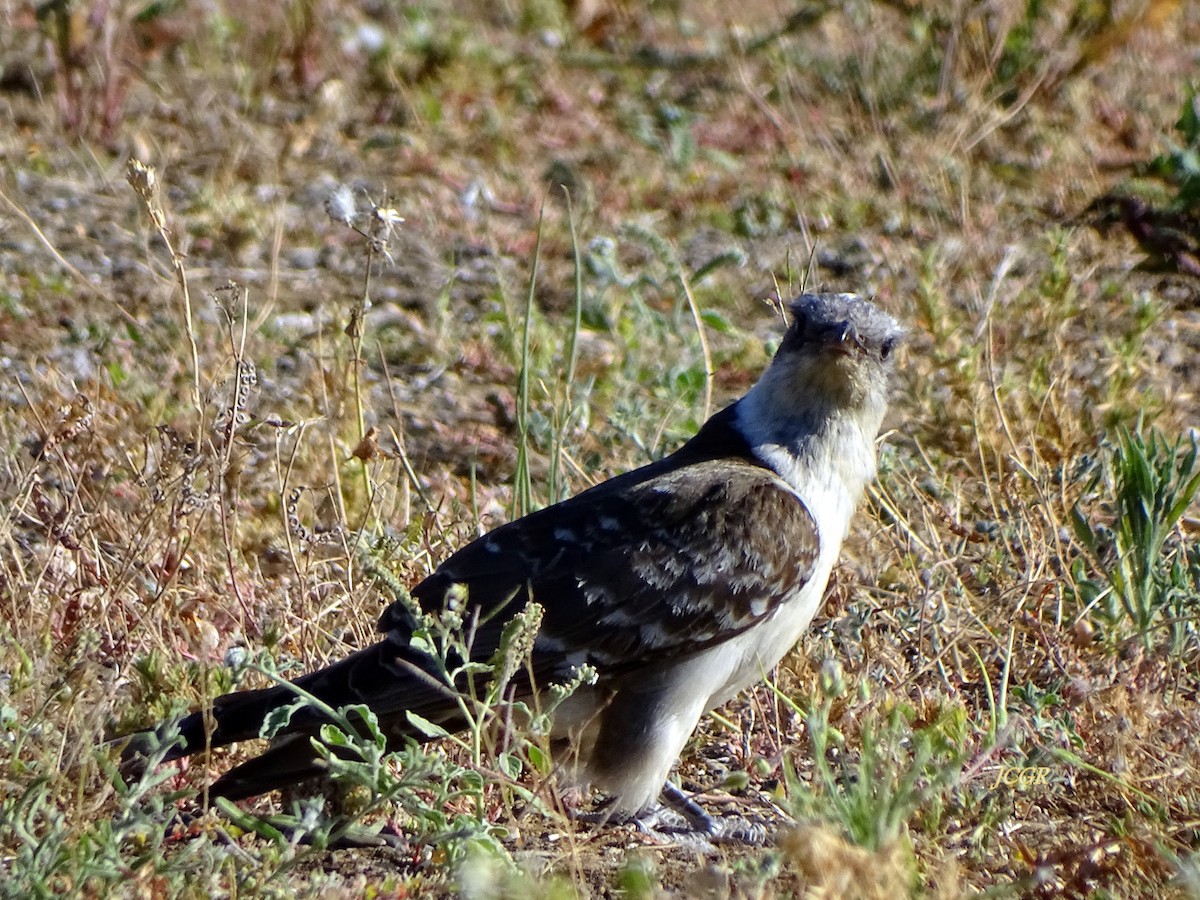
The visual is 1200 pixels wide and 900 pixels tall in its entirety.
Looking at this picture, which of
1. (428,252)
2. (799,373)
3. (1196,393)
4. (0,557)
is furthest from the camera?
(428,252)

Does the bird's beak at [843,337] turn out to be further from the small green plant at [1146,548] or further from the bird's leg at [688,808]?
the bird's leg at [688,808]

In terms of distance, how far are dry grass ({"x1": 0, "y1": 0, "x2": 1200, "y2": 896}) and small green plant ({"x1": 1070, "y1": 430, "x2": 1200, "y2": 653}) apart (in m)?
0.04

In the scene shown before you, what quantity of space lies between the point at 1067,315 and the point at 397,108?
4334 mm

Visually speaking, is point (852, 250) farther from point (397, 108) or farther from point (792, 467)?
point (792, 467)

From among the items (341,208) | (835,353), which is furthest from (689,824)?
(341,208)

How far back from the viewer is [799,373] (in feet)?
17.1

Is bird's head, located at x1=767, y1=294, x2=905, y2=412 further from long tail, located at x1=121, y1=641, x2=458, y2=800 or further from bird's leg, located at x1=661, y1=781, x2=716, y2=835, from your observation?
long tail, located at x1=121, y1=641, x2=458, y2=800

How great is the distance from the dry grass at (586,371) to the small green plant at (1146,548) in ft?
0.12

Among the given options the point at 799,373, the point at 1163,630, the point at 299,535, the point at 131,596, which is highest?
the point at 799,373

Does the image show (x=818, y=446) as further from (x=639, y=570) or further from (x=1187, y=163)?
(x=1187, y=163)

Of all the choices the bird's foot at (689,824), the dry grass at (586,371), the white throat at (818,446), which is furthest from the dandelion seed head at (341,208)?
the bird's foot at (689,824)

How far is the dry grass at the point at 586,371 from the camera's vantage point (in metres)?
4.01

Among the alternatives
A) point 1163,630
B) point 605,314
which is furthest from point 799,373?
point 605,314

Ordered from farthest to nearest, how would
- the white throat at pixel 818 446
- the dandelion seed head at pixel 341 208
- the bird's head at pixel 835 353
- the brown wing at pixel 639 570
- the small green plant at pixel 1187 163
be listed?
the small green plant at pixel 1187 163, the bird's head at pixel 835 353, the white throat at pixel 818 446, the dandelion seed head at pixel 341 208, the brown wing at pixel 639 570
